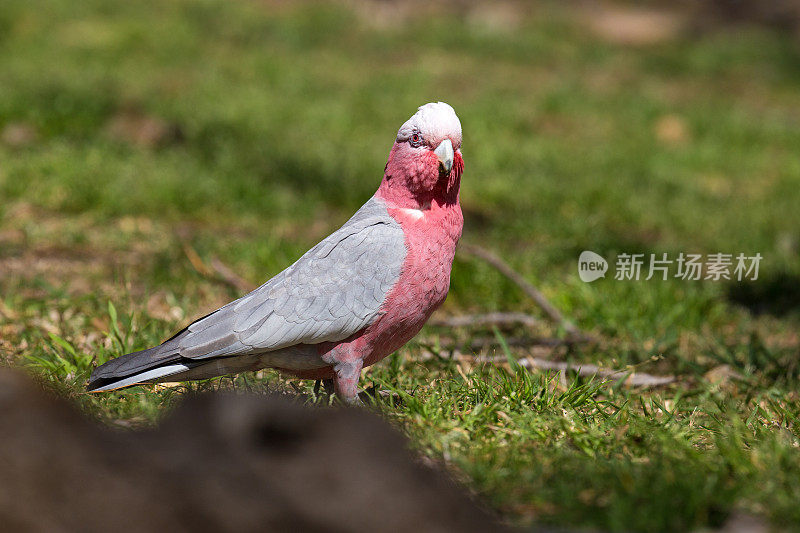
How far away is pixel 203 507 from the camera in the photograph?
1.63 metres

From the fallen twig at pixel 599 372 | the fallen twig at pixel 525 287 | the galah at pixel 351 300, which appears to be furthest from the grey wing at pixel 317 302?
the fallen twig at pixel 525 287

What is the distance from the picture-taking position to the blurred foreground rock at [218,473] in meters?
1.60

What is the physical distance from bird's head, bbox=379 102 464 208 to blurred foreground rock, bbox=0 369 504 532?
1.24 meters

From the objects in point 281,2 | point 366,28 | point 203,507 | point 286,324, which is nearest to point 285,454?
point 203,507

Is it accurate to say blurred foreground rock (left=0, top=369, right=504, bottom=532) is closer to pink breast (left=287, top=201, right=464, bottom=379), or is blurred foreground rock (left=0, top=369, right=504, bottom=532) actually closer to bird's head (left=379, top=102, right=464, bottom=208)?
pink breast (left=287, top=201, right=464, bottom=379)

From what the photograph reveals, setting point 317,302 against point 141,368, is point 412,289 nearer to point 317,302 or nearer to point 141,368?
point 317,302

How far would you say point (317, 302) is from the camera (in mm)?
2834

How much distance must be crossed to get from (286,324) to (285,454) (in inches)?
41.7

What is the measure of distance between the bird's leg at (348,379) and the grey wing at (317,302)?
10cm

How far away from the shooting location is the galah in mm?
2816

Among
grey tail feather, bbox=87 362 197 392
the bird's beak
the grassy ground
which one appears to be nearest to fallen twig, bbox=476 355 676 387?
the grassy ground

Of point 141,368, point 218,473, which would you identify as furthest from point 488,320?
point 218,473

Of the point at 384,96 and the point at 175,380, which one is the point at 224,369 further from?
the point at 384,96

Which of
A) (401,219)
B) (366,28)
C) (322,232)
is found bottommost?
(322,232)
